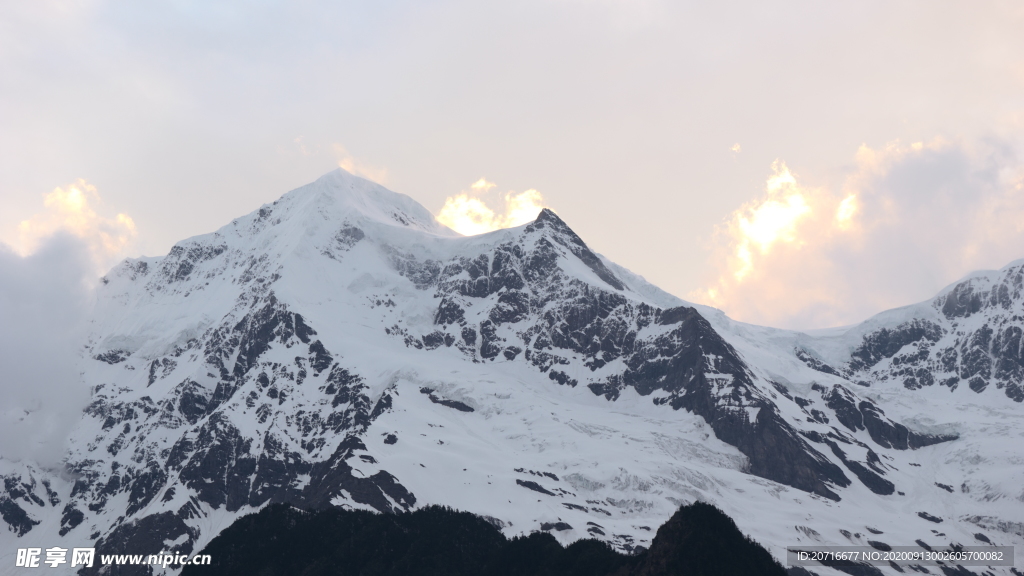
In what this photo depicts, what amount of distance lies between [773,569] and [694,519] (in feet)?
54.1

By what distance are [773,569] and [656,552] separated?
21095 mm

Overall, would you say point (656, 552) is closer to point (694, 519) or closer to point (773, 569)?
point (694, 519)

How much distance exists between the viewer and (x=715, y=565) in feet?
630

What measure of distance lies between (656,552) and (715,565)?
465 inches

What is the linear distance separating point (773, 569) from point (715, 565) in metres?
12.9

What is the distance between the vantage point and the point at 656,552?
19900cm

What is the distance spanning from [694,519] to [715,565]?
33.0 feet

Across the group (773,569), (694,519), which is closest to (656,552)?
(694,519)

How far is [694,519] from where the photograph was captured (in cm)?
19912

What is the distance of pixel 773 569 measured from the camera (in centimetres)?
19738

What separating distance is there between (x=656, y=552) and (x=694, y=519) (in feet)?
30.0
